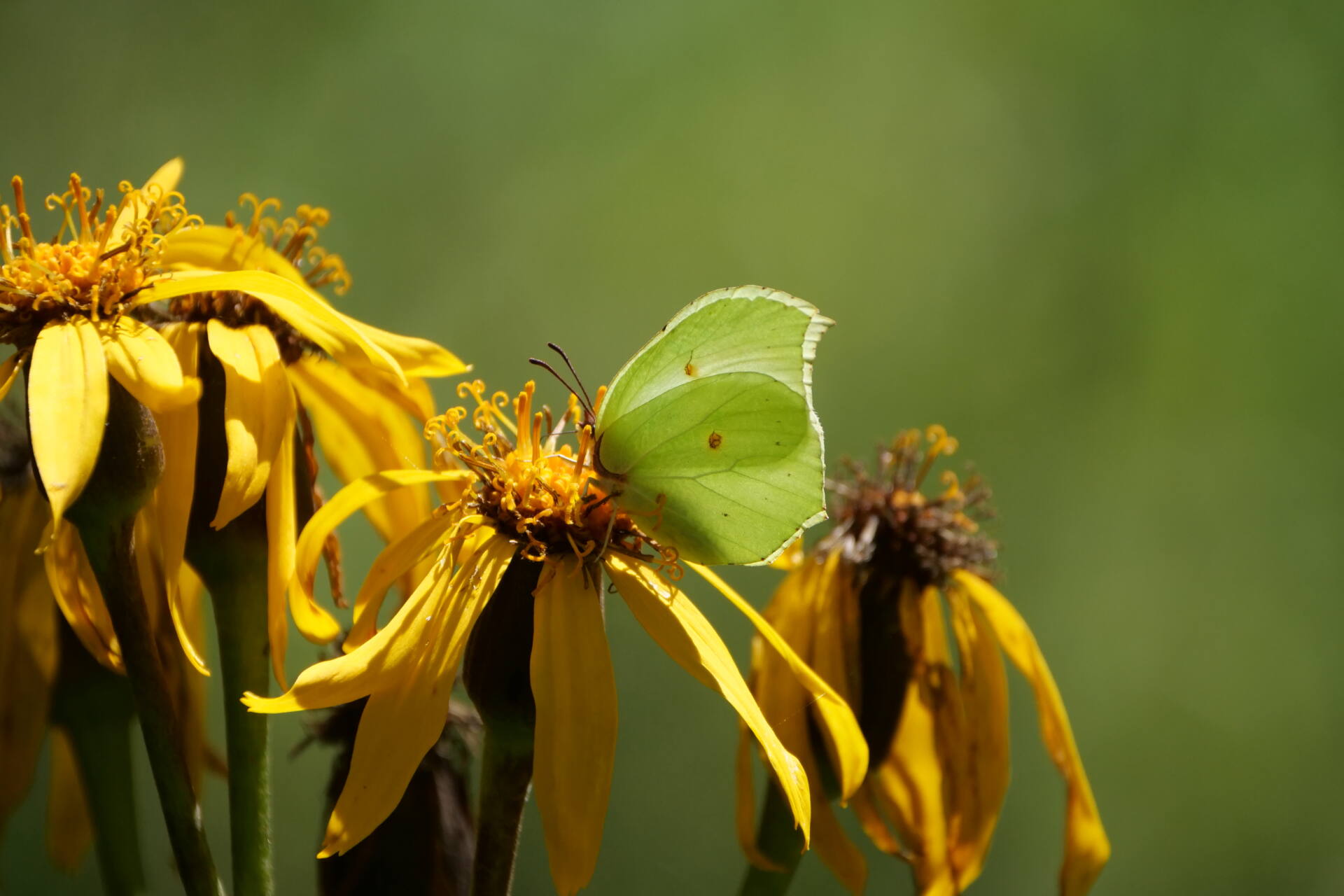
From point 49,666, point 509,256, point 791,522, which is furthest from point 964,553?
point 509,256

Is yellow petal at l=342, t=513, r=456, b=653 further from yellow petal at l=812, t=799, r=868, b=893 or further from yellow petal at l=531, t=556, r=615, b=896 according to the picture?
yellow petal at l=812, t=799, r=868, b=893

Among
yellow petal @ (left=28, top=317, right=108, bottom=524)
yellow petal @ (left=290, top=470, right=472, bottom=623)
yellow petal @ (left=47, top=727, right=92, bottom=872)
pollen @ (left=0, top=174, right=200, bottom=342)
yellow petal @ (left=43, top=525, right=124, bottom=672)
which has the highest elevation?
pollen @ (left=0, top=174, right=200, bottom=342)

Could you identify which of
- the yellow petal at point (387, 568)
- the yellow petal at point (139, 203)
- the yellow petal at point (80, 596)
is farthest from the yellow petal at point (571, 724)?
the yellow petal at point (139, 203)

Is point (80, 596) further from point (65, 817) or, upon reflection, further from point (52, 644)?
point (65, 817)

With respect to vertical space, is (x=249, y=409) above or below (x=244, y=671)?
above

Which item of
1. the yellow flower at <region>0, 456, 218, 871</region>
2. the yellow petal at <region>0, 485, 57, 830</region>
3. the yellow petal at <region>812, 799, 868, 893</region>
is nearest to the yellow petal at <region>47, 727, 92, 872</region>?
the yellow flower at <region>0, 456, 218, 871</region>

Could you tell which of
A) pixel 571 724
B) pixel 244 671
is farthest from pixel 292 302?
pixel 571 724

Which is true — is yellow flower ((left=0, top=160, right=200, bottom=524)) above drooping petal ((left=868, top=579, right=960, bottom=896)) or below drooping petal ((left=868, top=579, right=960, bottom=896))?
above

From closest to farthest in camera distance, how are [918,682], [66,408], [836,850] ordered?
1. [66,408]
2. [836,850]
3. [918,682]
